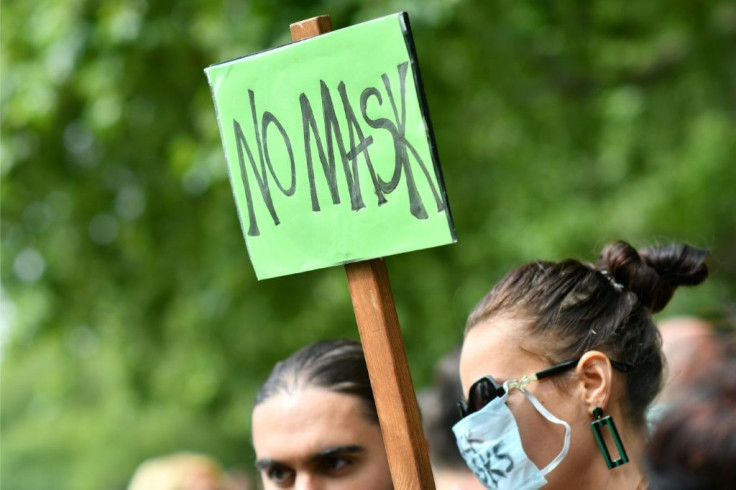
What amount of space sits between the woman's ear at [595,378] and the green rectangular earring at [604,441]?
0.07 ft

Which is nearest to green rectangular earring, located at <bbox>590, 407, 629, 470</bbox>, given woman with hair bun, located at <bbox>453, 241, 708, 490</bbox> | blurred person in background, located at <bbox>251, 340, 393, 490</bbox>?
woman with hair bun, located at <bbox>453, 241, 708, 490</bbox>

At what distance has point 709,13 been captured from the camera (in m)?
7.67

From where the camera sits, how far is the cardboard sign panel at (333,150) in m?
2.37

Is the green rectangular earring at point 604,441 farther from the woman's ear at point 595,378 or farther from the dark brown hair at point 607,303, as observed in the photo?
the dark brown hair at point 607,303

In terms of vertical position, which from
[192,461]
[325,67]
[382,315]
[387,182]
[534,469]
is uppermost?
[325,67]

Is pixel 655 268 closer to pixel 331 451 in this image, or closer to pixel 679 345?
pixel 331 451

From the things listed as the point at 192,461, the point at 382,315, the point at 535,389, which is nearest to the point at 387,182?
the point at 382,315

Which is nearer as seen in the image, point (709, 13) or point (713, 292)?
point (713, 292)

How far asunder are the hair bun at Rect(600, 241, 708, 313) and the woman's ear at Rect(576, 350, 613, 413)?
27 cm

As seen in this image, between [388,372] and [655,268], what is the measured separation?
31.2 inches

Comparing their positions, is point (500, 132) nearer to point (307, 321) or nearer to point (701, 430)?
point (307, 321)

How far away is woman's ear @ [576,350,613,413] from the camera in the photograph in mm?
2588

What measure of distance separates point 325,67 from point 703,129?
5.52m

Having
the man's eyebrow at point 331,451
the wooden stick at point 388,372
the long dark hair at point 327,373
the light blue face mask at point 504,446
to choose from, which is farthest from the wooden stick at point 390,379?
the long dark hair at point 327,373
